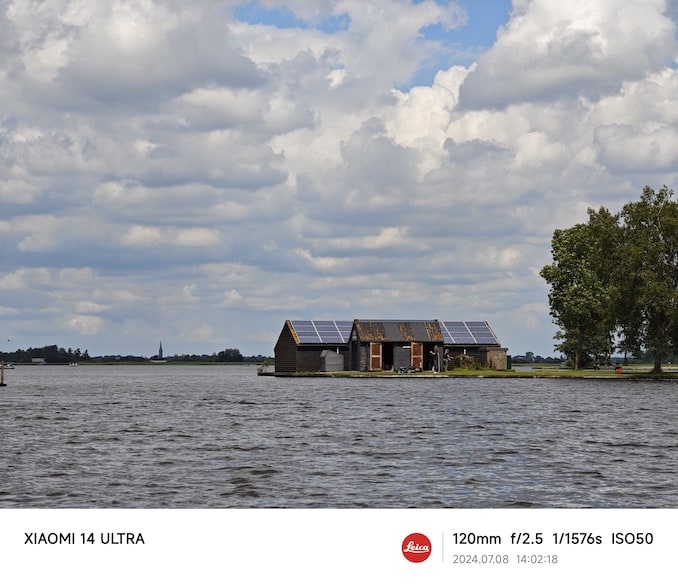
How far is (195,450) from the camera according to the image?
44.2 metres

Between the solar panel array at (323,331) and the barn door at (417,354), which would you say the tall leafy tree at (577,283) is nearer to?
the barn door at (417,354)

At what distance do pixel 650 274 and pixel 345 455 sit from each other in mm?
78480

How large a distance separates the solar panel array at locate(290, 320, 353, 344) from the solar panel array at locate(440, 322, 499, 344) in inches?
535

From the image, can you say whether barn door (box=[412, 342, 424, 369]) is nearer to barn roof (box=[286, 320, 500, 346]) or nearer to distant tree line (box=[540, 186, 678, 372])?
barn roof (box=[286, 320, 500, 346])

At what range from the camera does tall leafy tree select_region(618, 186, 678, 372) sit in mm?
111188

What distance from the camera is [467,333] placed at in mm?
143750

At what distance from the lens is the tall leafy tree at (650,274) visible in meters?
111

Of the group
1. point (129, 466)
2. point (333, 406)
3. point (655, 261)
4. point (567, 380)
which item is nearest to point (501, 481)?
point (129, 466)

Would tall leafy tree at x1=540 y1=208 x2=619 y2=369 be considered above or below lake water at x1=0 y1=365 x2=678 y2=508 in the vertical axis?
above

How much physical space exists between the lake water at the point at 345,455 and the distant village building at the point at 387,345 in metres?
59.8
